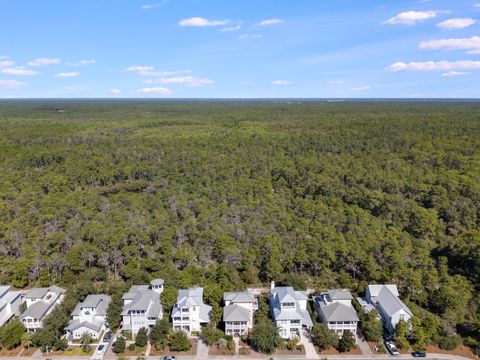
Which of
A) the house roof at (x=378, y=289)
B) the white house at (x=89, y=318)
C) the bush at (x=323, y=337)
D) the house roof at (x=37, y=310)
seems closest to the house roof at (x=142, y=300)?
the white house at (x=89, y=318)

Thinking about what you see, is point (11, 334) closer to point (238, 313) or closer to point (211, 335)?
point (211, 335)

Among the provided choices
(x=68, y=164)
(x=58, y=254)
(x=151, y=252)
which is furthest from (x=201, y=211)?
(x=68, y=164)

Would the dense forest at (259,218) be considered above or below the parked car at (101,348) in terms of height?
above

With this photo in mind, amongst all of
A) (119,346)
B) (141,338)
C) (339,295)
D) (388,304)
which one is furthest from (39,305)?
(388,304)

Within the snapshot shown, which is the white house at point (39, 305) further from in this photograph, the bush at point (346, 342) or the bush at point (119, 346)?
the bush at point (346, 342)

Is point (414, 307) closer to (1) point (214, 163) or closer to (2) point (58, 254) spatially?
(2) point (58, 254)

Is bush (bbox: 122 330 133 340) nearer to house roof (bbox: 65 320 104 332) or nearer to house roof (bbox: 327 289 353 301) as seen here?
house roof (bbox: 65 320 104 332)

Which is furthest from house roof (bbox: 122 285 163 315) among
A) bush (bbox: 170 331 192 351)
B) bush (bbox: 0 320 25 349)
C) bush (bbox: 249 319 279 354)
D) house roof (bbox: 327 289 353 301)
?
house roof (bbox: 327 289 353 301)
